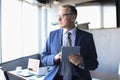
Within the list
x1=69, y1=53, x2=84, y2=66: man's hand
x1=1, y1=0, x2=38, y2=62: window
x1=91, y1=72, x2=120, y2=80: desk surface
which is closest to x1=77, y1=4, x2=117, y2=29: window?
x1=91, y1=72, x2=120, y2=80: desk surface

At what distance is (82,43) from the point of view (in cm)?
146

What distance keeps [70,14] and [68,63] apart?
1.10 feet

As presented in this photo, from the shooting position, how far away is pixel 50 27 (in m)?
6.08

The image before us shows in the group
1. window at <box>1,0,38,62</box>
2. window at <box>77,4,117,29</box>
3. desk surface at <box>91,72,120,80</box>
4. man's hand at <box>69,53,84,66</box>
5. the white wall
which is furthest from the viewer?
window at <box>1,0,38,62</box>

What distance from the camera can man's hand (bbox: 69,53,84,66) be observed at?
1.35m

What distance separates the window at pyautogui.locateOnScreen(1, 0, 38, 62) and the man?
325 centimetres

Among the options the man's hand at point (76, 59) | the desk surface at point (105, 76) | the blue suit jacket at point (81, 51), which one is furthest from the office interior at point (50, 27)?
the man's hand at point (76, 59)

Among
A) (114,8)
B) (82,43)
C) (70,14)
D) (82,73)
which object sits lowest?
(82,73)

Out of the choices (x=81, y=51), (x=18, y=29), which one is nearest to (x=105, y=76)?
(x=18, y=29)

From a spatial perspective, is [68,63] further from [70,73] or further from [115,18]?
[115,18]

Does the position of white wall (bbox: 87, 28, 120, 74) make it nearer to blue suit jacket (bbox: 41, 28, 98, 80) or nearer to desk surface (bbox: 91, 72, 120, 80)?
desk surface (bbox: 91, 72, 120, 80)

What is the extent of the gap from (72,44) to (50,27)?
4645 millimetres

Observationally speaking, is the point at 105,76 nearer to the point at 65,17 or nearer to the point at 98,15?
the point at 98,15

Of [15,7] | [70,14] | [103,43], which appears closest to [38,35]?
[15,7]
